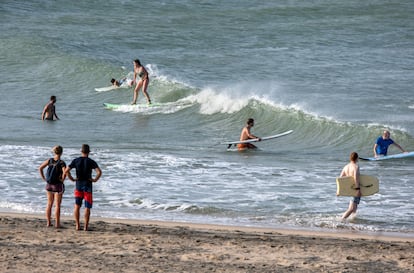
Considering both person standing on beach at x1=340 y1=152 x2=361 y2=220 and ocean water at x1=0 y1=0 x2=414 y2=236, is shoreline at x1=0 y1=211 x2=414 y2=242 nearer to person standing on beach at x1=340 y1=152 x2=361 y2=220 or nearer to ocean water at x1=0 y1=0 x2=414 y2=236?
ocean water at x1=0 y1=0 x2=414 y2=236

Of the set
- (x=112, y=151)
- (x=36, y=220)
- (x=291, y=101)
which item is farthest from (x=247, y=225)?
(x=291, y=101)

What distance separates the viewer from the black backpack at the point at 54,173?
11.8 m

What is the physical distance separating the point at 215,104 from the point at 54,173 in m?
14.5

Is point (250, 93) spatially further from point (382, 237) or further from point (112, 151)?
point (382, 237)

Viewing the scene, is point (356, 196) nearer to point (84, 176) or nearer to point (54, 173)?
point (84, 176)

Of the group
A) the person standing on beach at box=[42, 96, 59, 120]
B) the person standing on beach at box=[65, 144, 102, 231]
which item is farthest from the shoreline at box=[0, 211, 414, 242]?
the person standing on beach at box=[42, 96, 59, 120]

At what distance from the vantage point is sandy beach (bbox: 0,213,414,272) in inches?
388

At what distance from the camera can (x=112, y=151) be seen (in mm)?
18922

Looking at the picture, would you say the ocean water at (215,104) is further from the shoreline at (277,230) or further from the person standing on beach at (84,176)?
the person standing on beach at (84,176)

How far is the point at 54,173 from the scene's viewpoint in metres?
11.9

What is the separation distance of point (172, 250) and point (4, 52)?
2575 cm

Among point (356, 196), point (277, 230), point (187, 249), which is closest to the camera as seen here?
point (187, 249)

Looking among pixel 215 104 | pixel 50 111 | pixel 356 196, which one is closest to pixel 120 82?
pixel 215 104

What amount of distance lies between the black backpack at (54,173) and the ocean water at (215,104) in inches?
59.3
